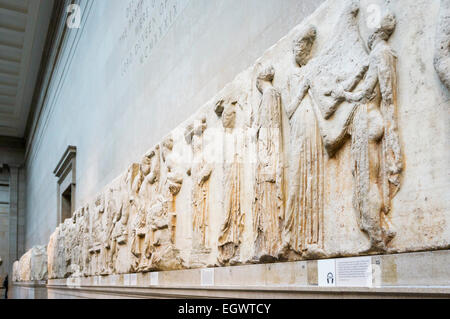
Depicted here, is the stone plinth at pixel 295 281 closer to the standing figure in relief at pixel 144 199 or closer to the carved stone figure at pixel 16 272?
the standing figure in relief at pixel 144 199

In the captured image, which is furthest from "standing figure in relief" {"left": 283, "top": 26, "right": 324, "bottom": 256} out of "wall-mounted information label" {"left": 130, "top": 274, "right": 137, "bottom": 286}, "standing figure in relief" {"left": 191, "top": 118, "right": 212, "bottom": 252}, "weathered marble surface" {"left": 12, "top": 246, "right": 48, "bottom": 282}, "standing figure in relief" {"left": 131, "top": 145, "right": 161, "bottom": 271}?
"weathered marble surface" {"left": 12, "top": 246, "right": 48, "bottom": 282}

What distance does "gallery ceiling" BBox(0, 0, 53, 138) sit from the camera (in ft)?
61.0

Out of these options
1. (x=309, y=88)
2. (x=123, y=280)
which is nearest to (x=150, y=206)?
(x=123, y=280)

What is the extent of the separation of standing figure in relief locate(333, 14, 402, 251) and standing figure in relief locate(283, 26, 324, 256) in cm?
42

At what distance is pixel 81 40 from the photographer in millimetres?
14945

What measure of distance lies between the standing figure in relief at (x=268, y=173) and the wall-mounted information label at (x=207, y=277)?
3.06 feet

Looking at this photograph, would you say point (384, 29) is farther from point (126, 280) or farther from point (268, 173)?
point (126, 280)

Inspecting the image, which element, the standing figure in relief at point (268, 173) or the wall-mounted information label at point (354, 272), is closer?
the wall-mounted information label at point (354, 272)

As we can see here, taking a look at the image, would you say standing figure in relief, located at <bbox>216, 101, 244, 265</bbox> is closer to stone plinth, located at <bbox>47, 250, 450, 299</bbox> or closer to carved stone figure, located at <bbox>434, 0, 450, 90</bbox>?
stone plinth, located at <bbox>47, 250, 450, 299</bbox>

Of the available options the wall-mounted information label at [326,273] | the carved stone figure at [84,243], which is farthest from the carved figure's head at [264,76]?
the carved stone figure at [84,243]

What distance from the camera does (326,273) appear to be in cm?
321

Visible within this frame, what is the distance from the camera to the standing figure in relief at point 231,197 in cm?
448

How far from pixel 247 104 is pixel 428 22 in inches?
83.3

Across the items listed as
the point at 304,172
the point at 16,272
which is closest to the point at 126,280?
the point at 304,172
